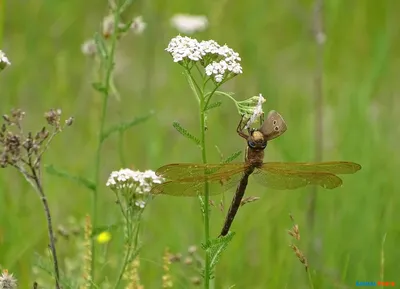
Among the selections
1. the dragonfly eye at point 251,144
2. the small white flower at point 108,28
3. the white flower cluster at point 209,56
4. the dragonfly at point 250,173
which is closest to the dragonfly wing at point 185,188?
the dragonfly at point 250,173

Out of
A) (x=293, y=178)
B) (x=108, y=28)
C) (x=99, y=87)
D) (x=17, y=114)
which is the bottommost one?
(x=293, y=178)

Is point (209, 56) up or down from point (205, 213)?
up

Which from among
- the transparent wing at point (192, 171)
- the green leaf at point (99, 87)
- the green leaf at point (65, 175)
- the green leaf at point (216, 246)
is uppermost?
the green leaf at point (99, 87)

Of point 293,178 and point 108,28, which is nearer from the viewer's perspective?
point 293,178

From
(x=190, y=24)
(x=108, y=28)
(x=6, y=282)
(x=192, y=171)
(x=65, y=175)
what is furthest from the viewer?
(x=190, y=24)

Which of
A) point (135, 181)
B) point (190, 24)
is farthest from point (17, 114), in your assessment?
point (190, 24)

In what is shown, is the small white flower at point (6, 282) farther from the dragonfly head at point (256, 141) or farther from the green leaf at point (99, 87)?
the green leaf at point (99, 87)

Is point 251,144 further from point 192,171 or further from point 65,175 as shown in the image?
point 65,175
